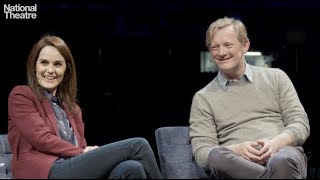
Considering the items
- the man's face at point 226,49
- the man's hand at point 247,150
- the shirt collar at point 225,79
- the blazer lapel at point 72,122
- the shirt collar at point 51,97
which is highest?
the man's face at point 226,49

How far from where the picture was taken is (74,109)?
104 inches

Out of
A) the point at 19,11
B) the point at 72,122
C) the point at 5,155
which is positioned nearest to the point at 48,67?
the point at 72,122

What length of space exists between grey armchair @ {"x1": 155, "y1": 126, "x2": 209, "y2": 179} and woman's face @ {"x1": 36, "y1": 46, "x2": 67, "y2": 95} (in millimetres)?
692

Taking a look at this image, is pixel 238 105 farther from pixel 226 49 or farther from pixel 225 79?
pixel 226 49

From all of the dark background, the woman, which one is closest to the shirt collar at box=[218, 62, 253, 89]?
the woman

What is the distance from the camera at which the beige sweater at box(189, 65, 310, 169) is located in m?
2.60

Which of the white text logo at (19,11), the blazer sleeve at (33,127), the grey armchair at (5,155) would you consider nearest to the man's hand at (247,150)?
the blazer sleeve at (33,127)

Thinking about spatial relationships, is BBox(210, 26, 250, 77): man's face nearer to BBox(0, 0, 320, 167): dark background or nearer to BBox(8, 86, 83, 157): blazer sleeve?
BBox(8, 86, 83, 157): blazer sleeve

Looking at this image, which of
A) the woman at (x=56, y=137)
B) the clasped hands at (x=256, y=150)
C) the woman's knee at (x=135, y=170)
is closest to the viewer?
the woman's knee at (x=135, y=170)

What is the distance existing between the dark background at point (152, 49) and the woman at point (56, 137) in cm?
230

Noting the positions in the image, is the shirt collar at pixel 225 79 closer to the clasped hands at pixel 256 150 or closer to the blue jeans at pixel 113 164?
the clasped hands at pixel 256 150

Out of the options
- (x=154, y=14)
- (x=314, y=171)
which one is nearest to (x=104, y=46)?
(x=154, y=14)

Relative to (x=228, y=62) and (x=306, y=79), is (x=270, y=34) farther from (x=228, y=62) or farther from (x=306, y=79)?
(x=228, y=62)

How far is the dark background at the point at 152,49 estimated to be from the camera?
16.1ft
